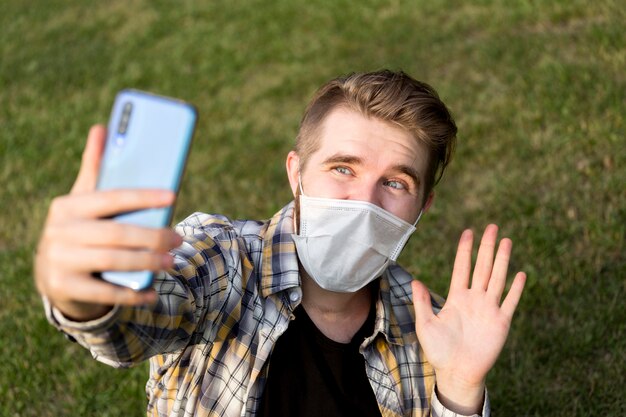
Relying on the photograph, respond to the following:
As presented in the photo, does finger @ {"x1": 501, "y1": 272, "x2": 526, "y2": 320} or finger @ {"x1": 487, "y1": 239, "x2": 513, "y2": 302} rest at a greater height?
finger @ {"x1": 487, "y1": 239, "x2": 513, "y2": 302}

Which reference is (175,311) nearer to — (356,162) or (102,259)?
(102,259)

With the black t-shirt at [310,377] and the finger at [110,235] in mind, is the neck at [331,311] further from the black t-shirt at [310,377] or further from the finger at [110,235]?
the finger at [110,235]

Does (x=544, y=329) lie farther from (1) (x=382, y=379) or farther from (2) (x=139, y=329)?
(2) (x=139, y=329)

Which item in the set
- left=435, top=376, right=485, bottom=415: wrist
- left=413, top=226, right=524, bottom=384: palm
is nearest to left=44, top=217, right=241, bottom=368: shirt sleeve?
left=413, top=226, right=524, bottom=384: palm

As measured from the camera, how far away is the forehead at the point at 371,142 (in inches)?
114

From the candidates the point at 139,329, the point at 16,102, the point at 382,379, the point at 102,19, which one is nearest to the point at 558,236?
the point at 382,379

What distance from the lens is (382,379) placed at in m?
2.96

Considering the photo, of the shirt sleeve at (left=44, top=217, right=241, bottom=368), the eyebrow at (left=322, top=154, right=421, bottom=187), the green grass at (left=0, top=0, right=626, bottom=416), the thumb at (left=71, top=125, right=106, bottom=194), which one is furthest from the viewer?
Answer: the green grass at (left=0, top=0, right=626, bottom=416)

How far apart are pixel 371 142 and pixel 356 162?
0.34 feet

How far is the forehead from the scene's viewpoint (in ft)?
9.50

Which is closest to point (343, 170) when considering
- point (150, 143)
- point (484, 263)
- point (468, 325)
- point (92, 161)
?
point (484, 263)

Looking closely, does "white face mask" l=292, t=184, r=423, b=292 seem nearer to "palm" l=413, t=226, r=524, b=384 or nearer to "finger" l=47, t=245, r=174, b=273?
"palm" l=413, t=226, r=524, b=384

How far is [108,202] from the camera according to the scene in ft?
5.66

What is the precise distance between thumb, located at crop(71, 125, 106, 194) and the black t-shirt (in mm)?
1195
